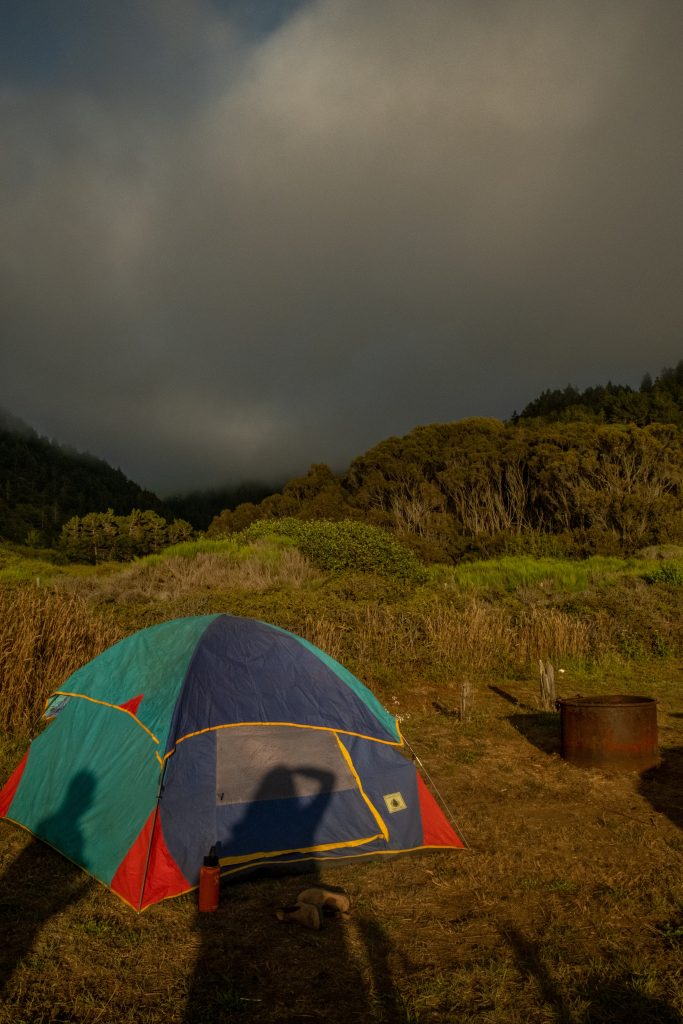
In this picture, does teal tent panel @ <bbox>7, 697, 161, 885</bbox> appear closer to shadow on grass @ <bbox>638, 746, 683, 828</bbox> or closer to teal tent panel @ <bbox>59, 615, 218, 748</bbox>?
teal tent panel @ <bbox>59, 615, 218, 748</bbox>

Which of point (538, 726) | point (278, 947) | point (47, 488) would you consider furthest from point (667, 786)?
point (47, 488)

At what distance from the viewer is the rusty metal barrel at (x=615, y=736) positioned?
24.6 ft

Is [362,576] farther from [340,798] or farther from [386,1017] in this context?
[386,1017]

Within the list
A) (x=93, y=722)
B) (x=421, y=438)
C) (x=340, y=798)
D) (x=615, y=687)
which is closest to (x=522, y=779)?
(x=340, y=798)

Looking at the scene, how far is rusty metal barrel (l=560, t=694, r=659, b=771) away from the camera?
750cm

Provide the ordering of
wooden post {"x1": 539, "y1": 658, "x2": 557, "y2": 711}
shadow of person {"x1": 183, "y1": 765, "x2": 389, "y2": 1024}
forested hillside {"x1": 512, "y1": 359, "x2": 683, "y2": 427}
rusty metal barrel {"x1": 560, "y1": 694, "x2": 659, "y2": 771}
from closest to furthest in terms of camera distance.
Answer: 1. shadow of person {"x1": 183, "y1": 765, "x2": 389, "y2": 1024}
2. rusty metal barrel {"x1": 560, "y1": 694, "x2": 659, "y2": 771}
3. wooden post {"x1": 539, "y1": 658, "x2": 557, "y2": 711}
4. forested hillside {"x1": 512, "y1": 359, "x2": 683, "y2": 427}

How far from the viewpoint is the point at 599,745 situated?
7574 millimetres

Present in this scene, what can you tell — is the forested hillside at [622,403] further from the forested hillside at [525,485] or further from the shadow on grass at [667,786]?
the shadow on grass at [667,786]

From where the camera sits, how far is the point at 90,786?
17.4ft

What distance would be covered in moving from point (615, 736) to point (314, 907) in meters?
4.49

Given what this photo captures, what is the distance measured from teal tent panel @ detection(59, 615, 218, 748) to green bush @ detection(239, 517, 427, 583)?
16025 millimetres

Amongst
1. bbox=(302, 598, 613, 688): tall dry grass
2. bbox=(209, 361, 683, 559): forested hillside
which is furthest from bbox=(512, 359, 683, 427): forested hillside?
bbox=(302, 598, 613, 688): tall dry grass

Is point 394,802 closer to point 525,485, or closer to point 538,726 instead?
point 538,726

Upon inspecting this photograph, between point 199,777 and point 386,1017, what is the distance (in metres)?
2.15
